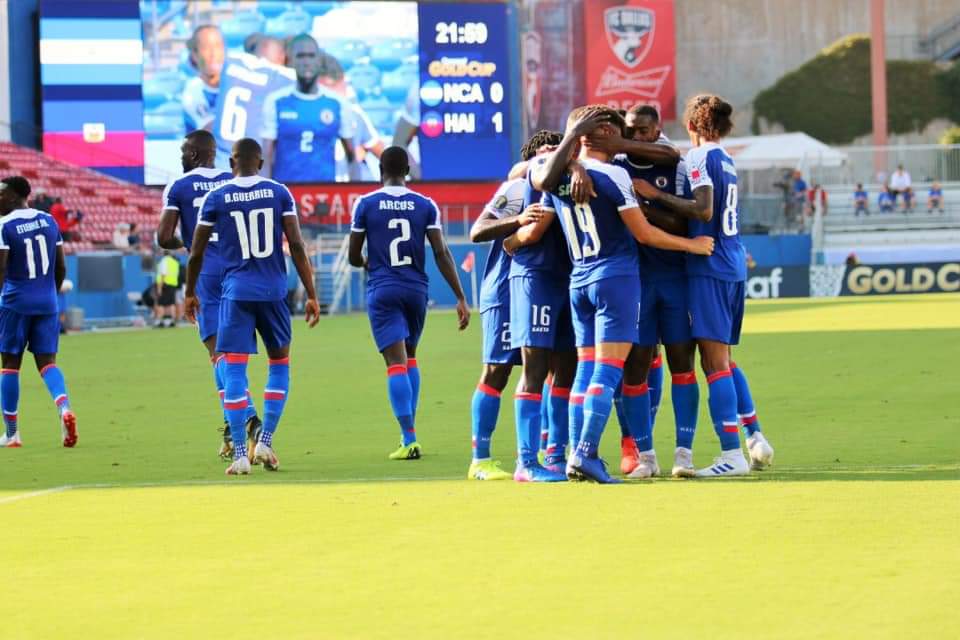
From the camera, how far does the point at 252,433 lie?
11.2m

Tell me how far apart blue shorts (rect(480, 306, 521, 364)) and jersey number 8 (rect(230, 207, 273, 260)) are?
172 centimetres

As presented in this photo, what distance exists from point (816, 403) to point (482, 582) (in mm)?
8972

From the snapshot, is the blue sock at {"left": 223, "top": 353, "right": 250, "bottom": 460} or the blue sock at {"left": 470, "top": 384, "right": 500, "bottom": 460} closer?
the blue sock at {"left": 470, "top": 384, "right": 500, "bottom": 460}

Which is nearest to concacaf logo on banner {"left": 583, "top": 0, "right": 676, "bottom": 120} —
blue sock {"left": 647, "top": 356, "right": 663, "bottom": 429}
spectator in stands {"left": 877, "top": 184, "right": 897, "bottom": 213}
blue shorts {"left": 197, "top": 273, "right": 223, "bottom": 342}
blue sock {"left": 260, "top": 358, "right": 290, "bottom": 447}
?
spectator in stands {"left": 877, "top": 184, "right": 897, "bottom": 213}

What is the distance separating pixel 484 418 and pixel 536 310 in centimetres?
76

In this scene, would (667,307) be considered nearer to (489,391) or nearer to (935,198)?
(489,391)

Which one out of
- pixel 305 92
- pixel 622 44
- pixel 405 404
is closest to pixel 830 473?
pixel 405 404

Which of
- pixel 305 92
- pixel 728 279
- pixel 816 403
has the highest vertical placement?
pixel 305 92

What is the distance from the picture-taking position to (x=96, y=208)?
148 feet

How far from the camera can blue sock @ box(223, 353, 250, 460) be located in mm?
10609

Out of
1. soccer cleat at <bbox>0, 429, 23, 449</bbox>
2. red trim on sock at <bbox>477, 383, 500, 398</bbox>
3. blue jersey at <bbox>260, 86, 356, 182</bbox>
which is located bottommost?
soccer cleat at <bbox>0, 429, 23, 449</bbox>

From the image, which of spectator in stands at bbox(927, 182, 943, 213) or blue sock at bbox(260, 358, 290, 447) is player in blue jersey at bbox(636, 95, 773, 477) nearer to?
blue sock at bbox(260, 358, 290, 447)

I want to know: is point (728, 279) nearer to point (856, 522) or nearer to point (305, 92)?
point (856, 522)

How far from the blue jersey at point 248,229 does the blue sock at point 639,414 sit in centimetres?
251
